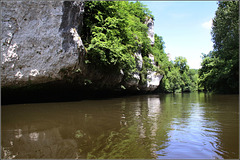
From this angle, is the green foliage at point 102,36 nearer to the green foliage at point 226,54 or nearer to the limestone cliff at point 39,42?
the limestone cliff at point 39,42

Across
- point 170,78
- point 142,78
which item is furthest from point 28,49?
point 170,78

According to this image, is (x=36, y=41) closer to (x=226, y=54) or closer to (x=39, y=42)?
(x=39, y=42)

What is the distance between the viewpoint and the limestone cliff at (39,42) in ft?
26.9

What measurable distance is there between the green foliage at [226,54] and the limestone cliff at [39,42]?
61.6 feet

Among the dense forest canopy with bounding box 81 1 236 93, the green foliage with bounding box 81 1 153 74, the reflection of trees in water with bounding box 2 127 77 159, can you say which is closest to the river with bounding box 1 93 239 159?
the reflection of trees in water with bounding box 2 127 77 159

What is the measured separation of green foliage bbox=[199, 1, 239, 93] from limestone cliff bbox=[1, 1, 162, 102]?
18.8m

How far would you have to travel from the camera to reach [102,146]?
286cm

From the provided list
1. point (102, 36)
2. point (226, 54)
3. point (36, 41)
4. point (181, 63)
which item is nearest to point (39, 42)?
point (36, 41)

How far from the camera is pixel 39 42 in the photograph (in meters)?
8.74

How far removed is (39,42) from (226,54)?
22.2 metres

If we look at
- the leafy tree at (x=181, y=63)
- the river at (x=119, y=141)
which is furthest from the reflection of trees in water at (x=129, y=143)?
the leafy tree at (x=181, y=63)

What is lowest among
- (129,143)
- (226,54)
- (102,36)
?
(129,143)

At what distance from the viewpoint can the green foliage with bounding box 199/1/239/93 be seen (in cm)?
2075

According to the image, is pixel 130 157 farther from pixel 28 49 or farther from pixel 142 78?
pixel 142 78
